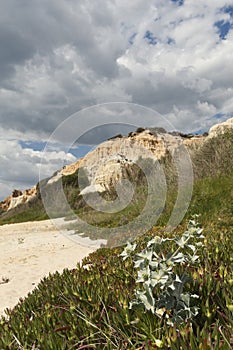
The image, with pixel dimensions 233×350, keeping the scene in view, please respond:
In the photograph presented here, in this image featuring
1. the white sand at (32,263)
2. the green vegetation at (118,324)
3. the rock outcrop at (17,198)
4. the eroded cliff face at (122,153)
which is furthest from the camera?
the rock outcrop at (17,198)

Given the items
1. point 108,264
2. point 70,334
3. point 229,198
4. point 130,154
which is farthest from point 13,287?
point 130,154

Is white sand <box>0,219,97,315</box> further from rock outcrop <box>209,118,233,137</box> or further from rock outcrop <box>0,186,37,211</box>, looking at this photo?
rock outcrop <box>0,186,37,211</box>

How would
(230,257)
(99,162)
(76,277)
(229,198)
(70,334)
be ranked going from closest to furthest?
(70,334), (230,257), (76,277), (229,198), (99,162)

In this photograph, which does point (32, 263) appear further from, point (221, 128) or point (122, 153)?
point (221, 128)

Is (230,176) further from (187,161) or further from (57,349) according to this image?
(57,349)

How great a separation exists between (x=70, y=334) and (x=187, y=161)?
16.5 m

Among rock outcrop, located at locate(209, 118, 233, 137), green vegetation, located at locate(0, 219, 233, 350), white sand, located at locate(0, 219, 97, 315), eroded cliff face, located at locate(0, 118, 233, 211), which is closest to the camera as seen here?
green vegetation, located at locate(0, 219, 233, 350)

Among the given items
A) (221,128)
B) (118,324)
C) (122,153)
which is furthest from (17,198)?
(118,324)

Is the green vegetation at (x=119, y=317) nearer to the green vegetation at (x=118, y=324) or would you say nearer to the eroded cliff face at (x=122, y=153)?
the green vegetation at (x=118, y=324)

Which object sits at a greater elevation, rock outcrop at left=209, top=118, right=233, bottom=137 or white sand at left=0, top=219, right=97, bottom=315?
rock outcrop at left=209, top=118, right=233, bottom=137

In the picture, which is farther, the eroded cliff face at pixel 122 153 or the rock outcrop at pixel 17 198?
the rock outcrop at pixel 17 198

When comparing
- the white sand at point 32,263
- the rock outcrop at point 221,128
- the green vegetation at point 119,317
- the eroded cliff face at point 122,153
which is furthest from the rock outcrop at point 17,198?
the green vegetation at point 119,317

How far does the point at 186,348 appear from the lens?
183cm

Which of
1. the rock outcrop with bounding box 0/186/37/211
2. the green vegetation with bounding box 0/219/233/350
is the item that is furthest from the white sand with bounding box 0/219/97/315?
the rock outcrop with bounding box 0/186/37/211
